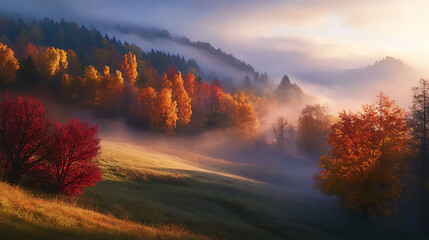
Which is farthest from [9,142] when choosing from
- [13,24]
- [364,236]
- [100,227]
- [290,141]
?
[13,24]

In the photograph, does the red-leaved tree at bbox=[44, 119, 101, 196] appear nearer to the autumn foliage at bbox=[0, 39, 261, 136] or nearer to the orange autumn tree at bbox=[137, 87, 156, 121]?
the autumn foliage at bbox=[0, 39, 261, 136]

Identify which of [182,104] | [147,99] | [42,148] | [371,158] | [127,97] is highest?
[182,104]

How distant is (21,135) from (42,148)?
171 cm

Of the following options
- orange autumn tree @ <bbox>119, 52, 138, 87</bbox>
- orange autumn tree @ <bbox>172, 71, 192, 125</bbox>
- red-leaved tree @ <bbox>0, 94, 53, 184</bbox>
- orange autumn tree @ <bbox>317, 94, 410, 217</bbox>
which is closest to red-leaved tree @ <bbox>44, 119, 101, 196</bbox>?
red-leaved tree @ <bbox>0, 94, 53, 184</bbox>

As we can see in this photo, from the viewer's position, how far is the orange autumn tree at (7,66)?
80.2 metres

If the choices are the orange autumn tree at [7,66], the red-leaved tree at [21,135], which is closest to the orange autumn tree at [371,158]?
the red-leaved tree at [21,135]

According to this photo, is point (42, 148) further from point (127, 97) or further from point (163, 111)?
point (127, 97)

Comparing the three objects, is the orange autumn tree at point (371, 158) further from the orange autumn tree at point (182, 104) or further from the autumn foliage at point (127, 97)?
the orange autumn tree at point (182, 104)

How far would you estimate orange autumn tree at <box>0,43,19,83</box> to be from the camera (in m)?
80.2

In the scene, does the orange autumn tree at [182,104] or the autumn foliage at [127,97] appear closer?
the autumn foliage at [127,97]

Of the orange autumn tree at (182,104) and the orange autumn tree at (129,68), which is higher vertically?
the orange autumn tree at (129,68)

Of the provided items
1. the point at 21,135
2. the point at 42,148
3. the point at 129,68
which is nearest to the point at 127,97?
the point at 129,68

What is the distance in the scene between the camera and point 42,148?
909 inches

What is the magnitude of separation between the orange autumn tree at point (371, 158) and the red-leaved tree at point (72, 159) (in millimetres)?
29399
